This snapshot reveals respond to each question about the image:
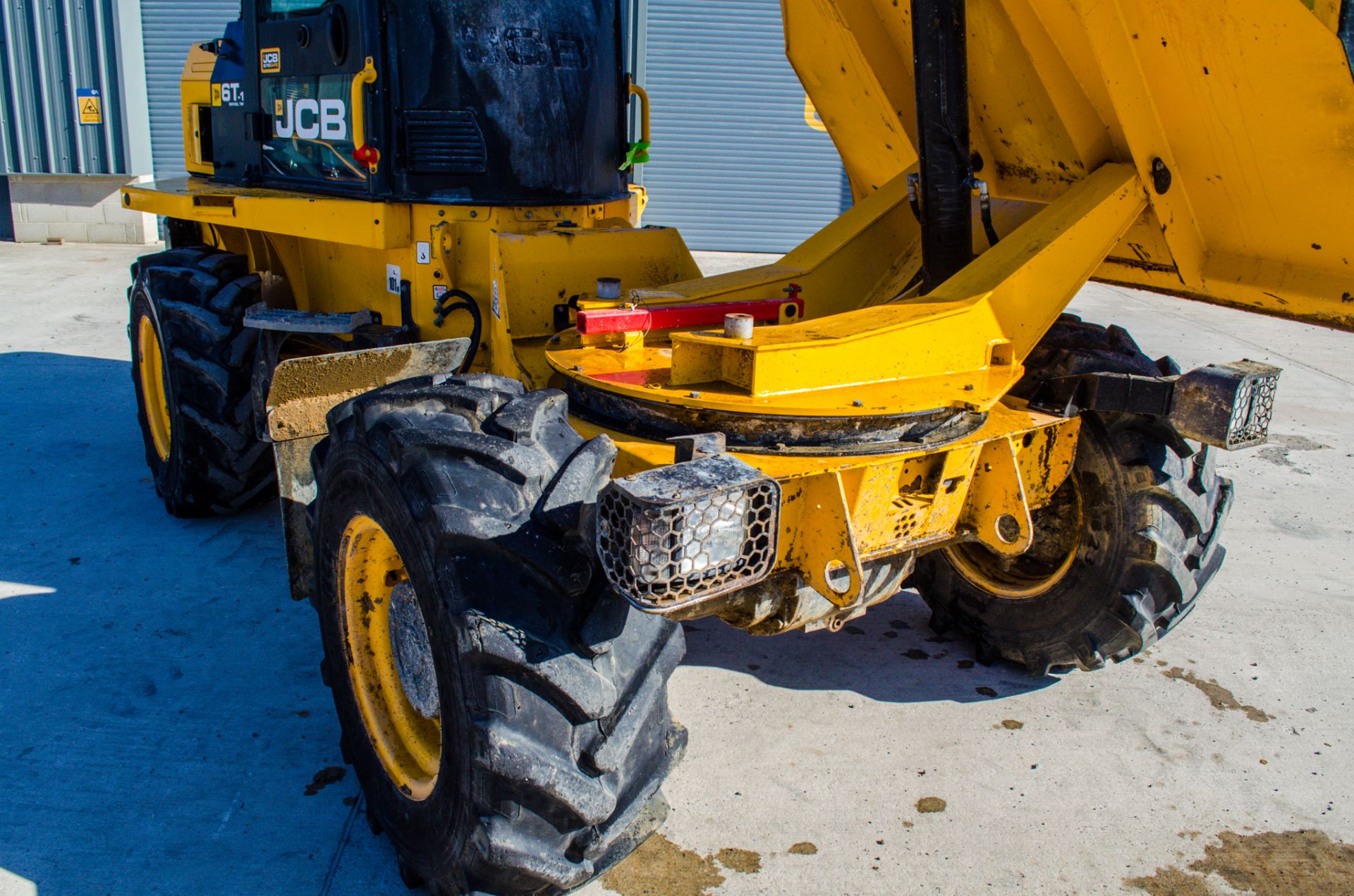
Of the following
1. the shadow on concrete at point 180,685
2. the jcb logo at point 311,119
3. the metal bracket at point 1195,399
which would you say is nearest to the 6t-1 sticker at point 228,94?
the jcb logo at point 311,119

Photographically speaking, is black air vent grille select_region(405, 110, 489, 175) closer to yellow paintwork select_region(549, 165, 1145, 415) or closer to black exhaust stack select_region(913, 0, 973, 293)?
yellow paintwork select_region(549, 165, 1145, 415)

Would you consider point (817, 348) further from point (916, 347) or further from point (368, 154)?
point (368, 154)

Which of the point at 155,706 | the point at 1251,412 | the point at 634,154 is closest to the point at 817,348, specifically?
the point at 1251,412

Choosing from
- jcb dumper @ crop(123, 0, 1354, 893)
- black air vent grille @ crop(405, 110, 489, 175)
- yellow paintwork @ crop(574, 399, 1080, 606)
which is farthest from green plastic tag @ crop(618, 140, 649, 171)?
yellow paintwork @ crop(574, 399, 1080, 606)

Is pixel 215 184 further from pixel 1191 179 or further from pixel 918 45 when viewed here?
pixel 1191 179

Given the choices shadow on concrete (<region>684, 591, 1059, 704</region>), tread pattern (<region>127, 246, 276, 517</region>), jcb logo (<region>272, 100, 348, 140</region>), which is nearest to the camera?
shadow on concrete (<region>684, 591, 1059, 704</region>)

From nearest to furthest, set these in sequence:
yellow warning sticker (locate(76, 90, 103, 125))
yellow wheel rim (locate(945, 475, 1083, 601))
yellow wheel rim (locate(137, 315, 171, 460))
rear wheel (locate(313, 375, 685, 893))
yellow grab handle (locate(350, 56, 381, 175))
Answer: rear wheel (locate(313, 375, 685, 893))
yellow wheel rim (locate(945, 475, 1083, 601))
yellow grab handle (locate(350, 56, 381, 175))
yellow wheel rim (locate(137, 315, 171, 460))
yellow warning sticker (locate(76, 90, 103, 125))

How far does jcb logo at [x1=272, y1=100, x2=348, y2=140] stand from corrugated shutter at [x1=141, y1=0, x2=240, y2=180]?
9617 millimetres

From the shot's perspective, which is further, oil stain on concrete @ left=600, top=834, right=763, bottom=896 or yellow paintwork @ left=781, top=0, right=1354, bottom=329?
oil stain on concrete @ left=600, top=834, right=763, bottom=896

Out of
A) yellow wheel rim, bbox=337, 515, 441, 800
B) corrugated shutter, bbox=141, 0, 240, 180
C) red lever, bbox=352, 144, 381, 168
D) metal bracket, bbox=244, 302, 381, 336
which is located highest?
corrugated shutter, bbox=141, 0, 240, 180

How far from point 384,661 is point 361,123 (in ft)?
6.17

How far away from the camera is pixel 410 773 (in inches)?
112

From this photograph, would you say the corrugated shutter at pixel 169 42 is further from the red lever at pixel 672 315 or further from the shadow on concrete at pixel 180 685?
the red lever at pixel 672 315

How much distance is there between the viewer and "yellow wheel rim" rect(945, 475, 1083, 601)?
3.50 metres
